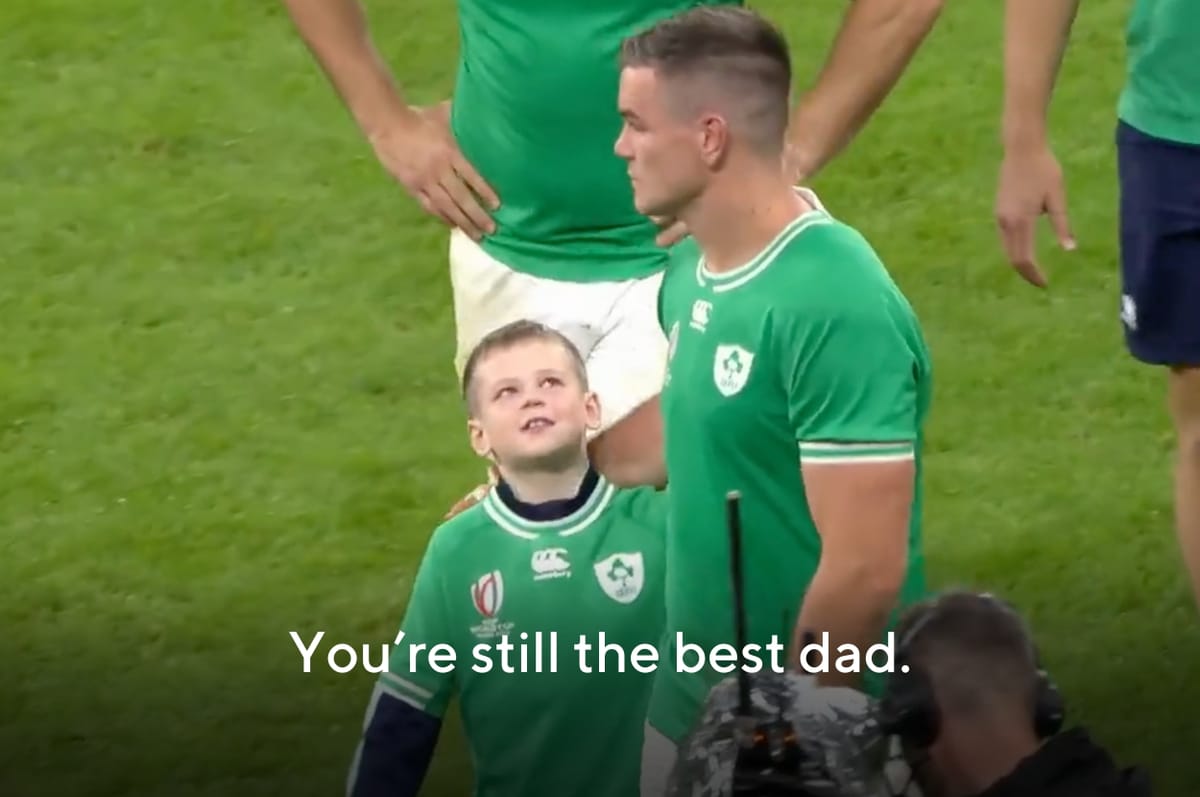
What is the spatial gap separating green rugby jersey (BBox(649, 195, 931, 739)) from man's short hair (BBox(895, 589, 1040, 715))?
33cm

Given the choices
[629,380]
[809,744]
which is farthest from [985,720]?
[629,380]

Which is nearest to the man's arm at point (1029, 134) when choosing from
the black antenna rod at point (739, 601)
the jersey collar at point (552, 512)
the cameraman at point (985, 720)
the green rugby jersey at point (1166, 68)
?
the green rugby jersey at point (1166, 68)

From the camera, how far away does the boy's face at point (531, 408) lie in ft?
13.5

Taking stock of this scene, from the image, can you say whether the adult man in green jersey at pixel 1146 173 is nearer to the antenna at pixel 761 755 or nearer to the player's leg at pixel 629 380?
the player's leg at pixel 629 380

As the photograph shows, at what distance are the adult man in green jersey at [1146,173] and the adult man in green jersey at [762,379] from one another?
100 centimetres

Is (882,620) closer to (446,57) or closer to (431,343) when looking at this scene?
(431,343)

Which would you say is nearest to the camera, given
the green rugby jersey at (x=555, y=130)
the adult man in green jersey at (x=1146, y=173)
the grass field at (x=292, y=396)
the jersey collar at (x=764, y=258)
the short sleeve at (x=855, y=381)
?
the short sleeve at (x=855, y=381)

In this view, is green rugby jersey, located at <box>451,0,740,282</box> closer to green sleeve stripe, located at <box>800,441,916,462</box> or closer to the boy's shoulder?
the boy's shoulder

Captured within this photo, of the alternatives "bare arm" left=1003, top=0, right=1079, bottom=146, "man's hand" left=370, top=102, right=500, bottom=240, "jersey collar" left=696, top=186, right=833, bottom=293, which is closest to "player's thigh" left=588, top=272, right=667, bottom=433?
"man's hand" left=370, top=102, right=500, bottom=240

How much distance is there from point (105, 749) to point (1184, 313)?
238 cm

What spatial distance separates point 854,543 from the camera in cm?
368

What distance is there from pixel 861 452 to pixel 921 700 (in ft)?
1.56

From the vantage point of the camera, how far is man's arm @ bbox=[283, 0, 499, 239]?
489 cm

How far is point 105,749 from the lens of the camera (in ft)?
18.2
